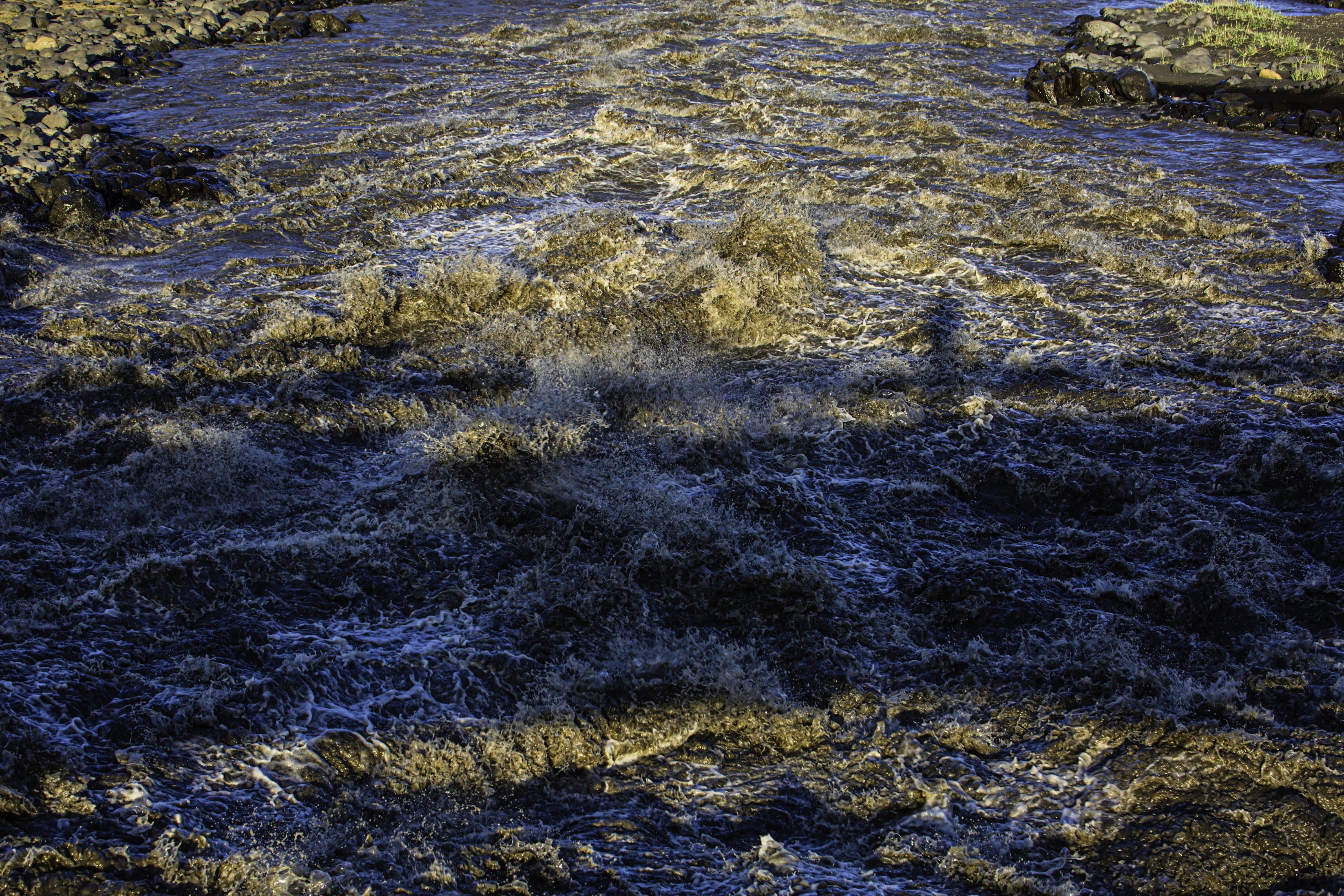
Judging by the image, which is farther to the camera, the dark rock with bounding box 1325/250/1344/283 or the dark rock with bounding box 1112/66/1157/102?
the dark rock with bounding box 1112/66/1157/102

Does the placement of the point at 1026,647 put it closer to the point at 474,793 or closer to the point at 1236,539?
the point at 1236,539

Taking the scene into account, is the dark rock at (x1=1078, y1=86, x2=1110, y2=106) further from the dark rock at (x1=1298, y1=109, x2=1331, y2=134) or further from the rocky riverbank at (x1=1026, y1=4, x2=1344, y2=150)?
the dark rock at (x1=1298, y1=109, x2=1331, y2=134)

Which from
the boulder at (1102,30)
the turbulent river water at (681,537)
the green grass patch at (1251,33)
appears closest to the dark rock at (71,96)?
the turbulent river water at (681,537)

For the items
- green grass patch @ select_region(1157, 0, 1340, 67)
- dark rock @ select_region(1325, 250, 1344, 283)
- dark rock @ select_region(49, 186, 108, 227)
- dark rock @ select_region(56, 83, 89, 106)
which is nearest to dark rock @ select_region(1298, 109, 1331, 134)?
green grass patch @ select_region(1157, 0, 1340, 67)

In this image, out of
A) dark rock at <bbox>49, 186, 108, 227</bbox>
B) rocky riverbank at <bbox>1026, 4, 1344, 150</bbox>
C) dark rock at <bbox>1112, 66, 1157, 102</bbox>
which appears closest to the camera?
dark rock at <bbox>49, 186, 108, 227</bbox>

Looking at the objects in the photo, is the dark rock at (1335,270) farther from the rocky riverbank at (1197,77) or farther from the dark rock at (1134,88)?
the dark rock at (1134,88)

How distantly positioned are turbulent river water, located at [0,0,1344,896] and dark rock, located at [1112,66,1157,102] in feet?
10.9

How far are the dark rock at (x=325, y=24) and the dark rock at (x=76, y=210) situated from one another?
33.2ft

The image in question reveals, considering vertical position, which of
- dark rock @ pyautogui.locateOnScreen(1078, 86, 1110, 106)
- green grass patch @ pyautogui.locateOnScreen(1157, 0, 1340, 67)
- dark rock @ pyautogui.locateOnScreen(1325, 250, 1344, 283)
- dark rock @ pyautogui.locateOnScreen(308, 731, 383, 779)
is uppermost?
green grass patch @ pyautogui.locateOnScreen(1157, 0, 1340, 67)

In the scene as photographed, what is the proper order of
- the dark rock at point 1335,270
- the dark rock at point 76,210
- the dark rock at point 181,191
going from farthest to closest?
the dark rock at point 181,191 → the dark rock at point 76,210 → the dark rock at point 1335,270

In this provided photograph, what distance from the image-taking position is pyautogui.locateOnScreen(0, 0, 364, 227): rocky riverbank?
9000 mm

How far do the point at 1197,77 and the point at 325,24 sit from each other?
15995 millimetres

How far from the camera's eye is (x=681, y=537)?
4727mm

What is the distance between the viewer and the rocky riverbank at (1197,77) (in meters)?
11.4
